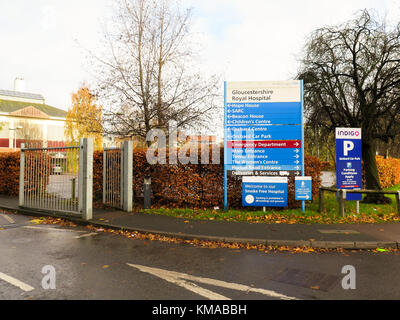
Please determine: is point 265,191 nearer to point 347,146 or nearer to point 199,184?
point 199,184

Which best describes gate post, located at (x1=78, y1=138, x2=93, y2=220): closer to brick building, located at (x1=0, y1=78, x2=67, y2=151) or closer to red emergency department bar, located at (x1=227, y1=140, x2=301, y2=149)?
red emergency department bar, located at (x1=227, y1=140, x2=301, y2=149)

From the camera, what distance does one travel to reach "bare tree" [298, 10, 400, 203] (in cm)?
1048

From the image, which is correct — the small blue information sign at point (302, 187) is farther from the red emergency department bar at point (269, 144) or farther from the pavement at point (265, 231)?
the pavement at point (265, 231)

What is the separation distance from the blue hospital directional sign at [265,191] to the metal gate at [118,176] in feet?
12.3

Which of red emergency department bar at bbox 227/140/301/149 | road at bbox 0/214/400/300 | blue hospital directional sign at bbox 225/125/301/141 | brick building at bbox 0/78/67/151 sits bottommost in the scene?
road at bbox 0/214/400/300

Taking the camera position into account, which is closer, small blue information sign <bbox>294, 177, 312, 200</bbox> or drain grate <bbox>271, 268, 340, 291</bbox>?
drain grate <bbox>271, 268, 340, 291</bbox>

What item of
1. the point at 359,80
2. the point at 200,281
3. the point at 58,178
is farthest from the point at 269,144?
the point at 58,178

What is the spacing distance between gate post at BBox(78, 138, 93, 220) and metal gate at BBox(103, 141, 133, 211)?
4.06ft

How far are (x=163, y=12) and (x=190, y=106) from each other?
410cm

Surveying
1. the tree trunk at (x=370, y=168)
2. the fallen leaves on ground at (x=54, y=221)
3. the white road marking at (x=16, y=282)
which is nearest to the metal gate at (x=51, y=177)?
the fallen leaves on ground at (x=54, y=221)

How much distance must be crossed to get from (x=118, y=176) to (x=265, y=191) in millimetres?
4895

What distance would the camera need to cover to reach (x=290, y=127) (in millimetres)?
9250

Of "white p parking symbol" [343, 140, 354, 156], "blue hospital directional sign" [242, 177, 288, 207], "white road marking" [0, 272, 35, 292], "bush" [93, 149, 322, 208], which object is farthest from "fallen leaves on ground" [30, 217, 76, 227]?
"white p parking symbol" [343, 140, 354, 156]
